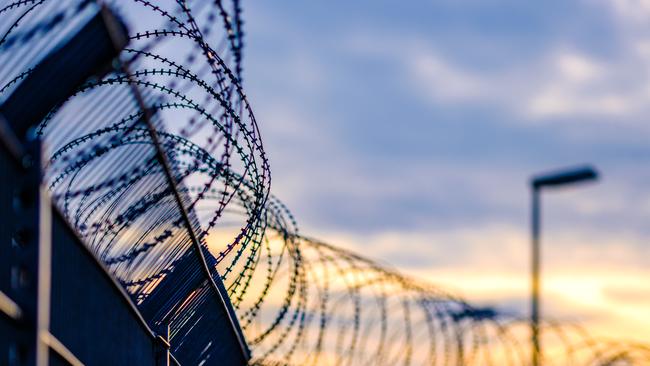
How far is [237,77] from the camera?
30.0ft

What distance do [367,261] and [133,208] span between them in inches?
130

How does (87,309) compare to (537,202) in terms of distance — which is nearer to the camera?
(87,309)

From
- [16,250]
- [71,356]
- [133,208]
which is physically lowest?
[71,356]

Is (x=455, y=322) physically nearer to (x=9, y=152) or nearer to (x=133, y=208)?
(x=133, y=208)

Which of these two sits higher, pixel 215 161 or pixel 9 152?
pixel 215 161

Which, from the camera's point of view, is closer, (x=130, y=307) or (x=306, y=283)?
(x=130, y=307)

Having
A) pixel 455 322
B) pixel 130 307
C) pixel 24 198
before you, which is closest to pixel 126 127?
pixel 24 198

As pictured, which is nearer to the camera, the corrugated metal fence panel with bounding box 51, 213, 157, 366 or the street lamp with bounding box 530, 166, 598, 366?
the corrugated metal fence panel with bounding box 51, 213, 157, 366

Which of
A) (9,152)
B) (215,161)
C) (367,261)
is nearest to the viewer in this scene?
(9,152)

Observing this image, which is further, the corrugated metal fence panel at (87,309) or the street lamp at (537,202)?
the street lamp at (537,202)

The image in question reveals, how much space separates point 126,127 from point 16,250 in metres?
Result: 1.28

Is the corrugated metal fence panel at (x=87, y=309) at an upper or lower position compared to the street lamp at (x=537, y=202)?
lower

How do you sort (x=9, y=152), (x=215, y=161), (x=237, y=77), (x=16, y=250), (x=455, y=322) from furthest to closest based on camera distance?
(x=455, y=322) < (x=215, y=161) < (x=237, y=77) < (x=16, y=250) < (x=9, y=152)

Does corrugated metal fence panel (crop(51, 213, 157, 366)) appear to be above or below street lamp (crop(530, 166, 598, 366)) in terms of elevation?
below
